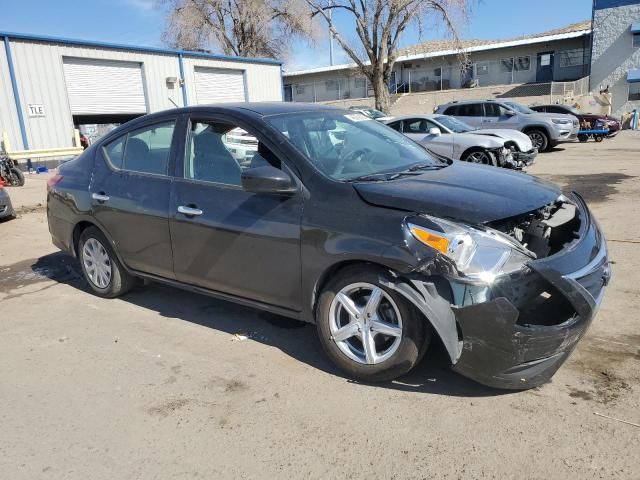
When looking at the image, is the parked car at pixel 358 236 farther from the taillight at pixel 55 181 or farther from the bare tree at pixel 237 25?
the bare tree at pixel 237 25

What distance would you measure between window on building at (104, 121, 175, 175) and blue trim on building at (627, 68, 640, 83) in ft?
121

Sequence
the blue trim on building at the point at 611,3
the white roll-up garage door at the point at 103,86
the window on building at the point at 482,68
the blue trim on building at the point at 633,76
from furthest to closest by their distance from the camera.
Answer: the window on building at the point at 482,68, the blue trim on building at the point at 611,3, the blue trim on building at the point at 633,76, the white roll-up garage door at the point at 103,86

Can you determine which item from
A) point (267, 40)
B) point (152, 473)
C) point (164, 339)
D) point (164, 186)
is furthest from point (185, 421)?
point (267, 40)

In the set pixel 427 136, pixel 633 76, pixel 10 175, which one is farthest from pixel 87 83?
pixel 633 76

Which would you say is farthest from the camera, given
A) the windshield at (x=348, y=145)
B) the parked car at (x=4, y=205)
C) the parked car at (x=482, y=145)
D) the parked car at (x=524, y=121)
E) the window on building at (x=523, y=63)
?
the window on building at (x=523, y=63)

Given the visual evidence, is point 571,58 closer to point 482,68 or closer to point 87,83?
point 482,68

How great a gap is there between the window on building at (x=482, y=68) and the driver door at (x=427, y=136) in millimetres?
33519

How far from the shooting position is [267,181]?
3328 millimetres

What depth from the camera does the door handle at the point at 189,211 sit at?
3894mm

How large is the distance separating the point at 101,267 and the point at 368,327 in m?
2.97

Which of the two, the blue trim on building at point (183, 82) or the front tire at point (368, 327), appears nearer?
the front tire at point (368, 327)

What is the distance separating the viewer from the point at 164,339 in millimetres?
4121

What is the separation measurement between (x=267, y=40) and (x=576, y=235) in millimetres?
38709

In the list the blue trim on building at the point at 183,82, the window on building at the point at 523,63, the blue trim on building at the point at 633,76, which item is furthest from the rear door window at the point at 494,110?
the window on building at the point at 523,63
